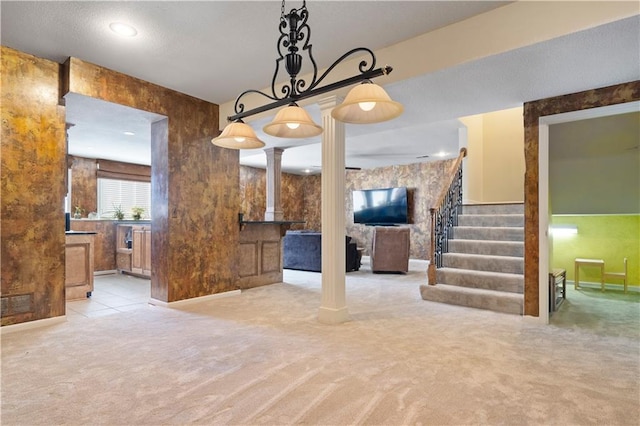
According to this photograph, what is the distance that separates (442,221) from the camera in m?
5.19

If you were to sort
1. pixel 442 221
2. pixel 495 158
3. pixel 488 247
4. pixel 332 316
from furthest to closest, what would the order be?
pixel 495 158, pixel 442 221, pixel 488 247, pixel 332 316

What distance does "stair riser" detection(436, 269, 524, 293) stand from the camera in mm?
4184

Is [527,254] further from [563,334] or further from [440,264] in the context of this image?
[440,264]

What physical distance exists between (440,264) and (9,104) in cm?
532

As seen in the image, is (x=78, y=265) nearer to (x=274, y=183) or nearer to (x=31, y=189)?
(x=31, y=189)

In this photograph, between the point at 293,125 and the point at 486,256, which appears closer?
the point at 293,125

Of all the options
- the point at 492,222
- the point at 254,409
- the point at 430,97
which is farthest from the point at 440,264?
the point at 254,409

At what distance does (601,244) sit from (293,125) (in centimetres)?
576

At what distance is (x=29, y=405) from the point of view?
6.35 feet

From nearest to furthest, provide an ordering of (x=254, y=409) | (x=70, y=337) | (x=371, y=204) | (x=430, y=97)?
(x=254, y=409) < (x=70, y=337) < (x=430, y=97) < (x=371, y=204)

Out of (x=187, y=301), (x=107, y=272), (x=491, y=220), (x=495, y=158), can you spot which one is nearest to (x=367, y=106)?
(x=187, y=301)

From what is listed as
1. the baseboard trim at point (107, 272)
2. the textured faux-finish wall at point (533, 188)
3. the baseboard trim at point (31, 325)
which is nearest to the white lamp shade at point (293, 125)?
the textured faux-finish wall at point (533, 188)

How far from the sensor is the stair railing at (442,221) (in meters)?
4.74

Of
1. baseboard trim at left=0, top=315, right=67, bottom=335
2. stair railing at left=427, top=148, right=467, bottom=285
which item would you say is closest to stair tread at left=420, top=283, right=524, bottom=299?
stair railing at left=427, top=148, right=467, bottom=285
